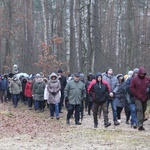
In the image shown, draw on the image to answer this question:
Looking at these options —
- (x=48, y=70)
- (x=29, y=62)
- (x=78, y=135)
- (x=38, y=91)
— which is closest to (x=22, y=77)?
(x=38, y=91)

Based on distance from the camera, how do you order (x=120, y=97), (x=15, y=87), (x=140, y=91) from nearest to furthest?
(x=140, y=91)
(x=120, y=97)
(x=15, y=87)

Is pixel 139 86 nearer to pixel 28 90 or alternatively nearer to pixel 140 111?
pixel 140 111

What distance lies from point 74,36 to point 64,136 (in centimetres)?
2374

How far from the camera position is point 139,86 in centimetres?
1378

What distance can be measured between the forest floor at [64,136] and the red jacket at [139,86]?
3.72ft

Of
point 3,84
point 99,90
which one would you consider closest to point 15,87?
point 3,84

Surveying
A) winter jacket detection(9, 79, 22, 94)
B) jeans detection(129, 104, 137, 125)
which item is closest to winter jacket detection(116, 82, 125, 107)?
jeans detection(129, 104, 137, 125)

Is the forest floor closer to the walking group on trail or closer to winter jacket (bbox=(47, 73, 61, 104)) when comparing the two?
the walking group on trail

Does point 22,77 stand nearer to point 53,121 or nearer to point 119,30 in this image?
point 53,121

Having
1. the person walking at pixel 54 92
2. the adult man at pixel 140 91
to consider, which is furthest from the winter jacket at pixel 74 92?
the adult man at pixel 140 91

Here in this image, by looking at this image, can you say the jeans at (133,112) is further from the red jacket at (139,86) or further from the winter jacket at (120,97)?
the winter jacket at (120,97)

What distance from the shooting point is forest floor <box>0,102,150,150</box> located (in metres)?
11.3

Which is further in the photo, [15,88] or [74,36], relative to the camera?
[74,36]

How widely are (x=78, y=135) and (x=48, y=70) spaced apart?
17566 mm
